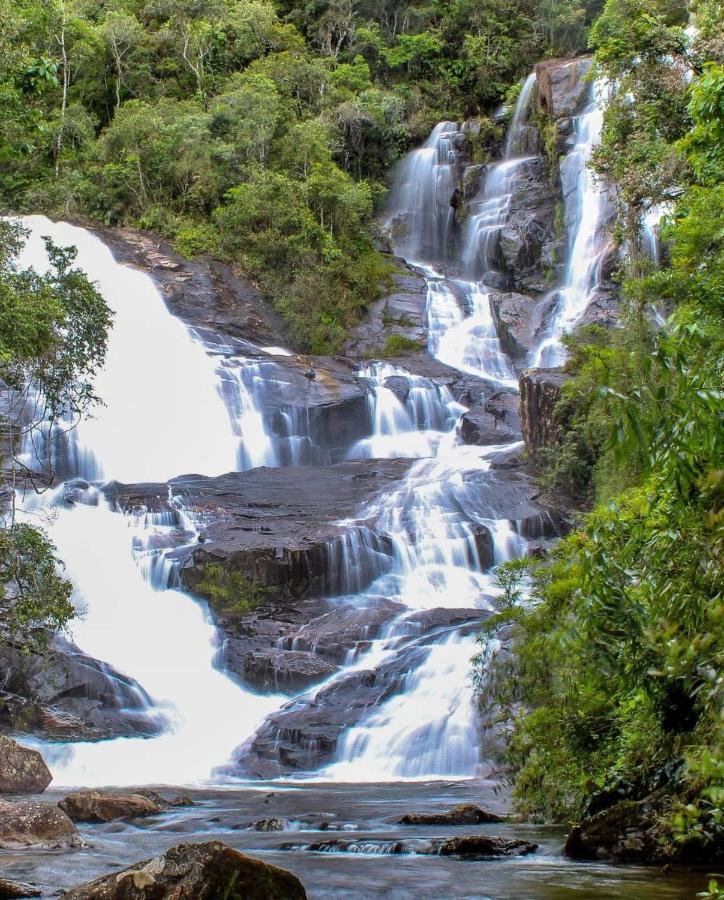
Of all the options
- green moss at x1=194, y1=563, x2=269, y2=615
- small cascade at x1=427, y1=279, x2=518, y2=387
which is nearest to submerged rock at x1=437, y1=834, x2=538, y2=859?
green moss at x1=194, y1=563, x2=269, y2=615

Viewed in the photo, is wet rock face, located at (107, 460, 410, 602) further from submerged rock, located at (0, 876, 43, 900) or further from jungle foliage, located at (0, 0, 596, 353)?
submerged rock, located at (0, 876, 43, 900)

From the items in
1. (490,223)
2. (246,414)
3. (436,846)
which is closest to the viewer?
(436,846)

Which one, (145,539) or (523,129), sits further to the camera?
(523,129)

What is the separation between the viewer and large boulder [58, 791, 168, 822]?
1150 centimetres

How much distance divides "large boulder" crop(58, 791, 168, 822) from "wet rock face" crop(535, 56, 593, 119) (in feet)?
114

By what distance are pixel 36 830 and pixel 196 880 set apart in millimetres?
4652

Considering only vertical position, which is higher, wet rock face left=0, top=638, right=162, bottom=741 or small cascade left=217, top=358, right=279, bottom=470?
small cascade left=217, top=358, right=279, bottom=470

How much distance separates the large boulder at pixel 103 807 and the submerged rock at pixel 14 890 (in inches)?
156

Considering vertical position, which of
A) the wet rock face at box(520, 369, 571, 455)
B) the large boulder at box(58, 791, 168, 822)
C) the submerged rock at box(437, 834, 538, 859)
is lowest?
the large boulder at box(58, 791, 168, 822)

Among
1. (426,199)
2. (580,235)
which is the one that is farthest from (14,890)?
(426,199)

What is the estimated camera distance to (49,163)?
135 ft

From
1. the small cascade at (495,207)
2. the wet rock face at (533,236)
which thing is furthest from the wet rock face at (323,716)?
the small cascade at (495,207)

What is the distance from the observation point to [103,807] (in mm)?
11609

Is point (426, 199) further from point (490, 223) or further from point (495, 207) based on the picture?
point (490, 223)
